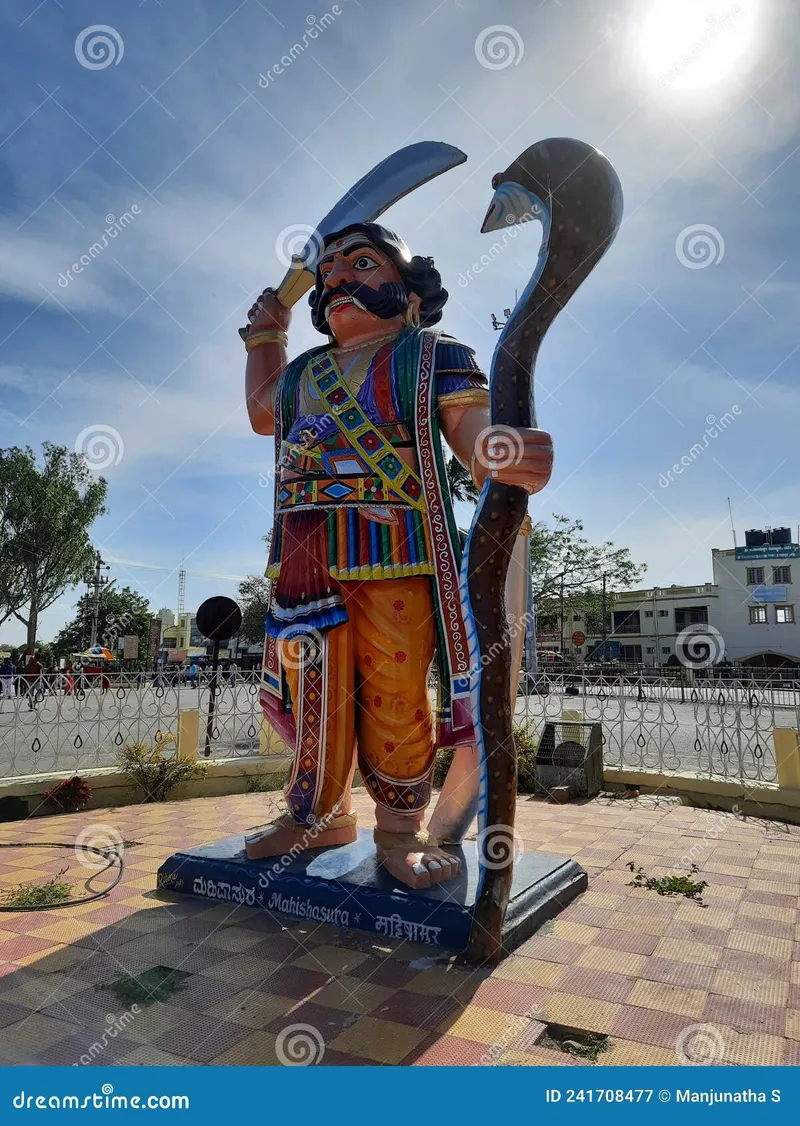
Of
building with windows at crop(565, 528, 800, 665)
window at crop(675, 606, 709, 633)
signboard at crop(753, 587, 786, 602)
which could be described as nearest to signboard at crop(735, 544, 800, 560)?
building with windows at crop(565, 528, 800, 665)

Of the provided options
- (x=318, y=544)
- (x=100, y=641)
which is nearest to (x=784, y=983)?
(x=318, y=544)

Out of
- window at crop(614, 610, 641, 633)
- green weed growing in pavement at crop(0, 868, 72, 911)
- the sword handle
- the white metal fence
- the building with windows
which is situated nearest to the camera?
green weed growing in pavement at crop(0, 868, 72, 911)

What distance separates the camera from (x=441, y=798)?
3527 mm

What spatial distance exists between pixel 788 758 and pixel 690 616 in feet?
120

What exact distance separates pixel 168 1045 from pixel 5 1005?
A: 2.18 feet

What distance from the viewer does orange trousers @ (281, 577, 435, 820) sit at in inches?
137

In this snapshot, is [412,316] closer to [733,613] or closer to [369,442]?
[369,442]

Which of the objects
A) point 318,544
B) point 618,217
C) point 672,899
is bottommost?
point 672,899

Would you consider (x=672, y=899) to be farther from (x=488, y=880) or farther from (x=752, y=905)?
(x=488, y=880)

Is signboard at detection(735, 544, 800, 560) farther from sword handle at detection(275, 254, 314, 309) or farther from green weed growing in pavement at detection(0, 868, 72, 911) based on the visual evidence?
green weed growing in pavement at detection(0, 868, 72, 911)

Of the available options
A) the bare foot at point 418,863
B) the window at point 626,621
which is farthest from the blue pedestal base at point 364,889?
the window at point 626,621

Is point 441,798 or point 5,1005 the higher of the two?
point 441,798

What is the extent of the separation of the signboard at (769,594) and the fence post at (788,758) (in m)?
34.7

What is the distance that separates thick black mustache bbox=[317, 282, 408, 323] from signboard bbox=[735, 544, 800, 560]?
124 feet
